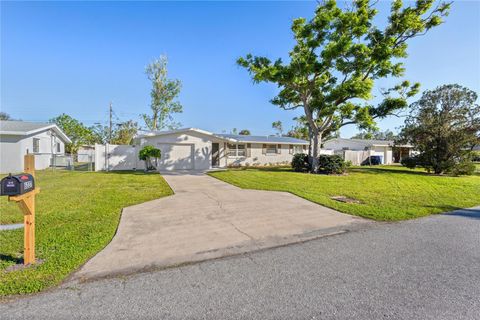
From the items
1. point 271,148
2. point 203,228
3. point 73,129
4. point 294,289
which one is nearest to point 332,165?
point 271,148

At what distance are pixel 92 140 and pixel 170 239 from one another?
120 feet

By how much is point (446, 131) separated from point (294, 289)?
21.3 meters

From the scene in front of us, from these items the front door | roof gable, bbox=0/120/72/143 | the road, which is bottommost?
the road

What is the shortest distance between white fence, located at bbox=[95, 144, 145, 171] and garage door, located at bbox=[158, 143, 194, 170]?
2.04 m

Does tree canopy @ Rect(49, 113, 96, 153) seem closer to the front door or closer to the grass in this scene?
the front door

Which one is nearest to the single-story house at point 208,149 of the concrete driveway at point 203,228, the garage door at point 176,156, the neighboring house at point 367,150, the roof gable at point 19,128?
the garage door at point 176,156

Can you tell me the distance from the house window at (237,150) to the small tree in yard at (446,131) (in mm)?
13136

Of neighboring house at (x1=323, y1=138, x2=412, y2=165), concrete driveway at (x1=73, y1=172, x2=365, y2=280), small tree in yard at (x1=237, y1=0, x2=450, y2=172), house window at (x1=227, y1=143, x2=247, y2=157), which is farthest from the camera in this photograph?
neighboring house at (x1=323, y1=138, x2=412, y2=165)

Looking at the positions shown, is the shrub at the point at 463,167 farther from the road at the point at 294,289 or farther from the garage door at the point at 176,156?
the garage door at the point at 176,156

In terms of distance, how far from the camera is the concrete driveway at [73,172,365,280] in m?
3.48

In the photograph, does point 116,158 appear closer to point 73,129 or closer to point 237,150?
point 237,150

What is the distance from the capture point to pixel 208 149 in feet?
61.6

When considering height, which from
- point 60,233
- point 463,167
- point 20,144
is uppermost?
point 20,144

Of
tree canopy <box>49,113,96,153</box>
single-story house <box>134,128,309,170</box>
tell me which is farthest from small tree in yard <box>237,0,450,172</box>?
tree canopy <box>49,113,96,153</box>
